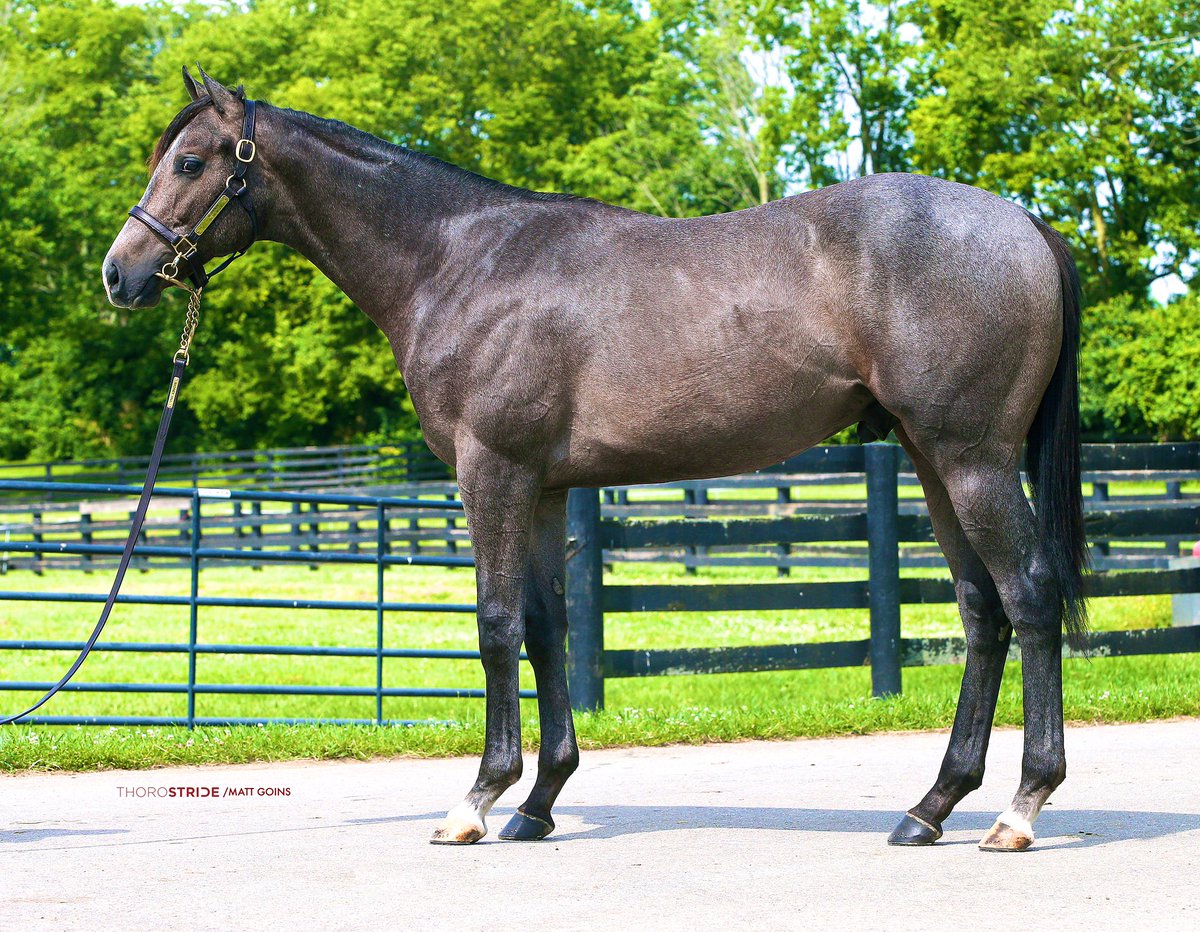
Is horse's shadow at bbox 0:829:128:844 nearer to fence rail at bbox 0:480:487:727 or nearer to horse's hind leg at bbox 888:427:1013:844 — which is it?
fence rail at bbox 0:480:487:727

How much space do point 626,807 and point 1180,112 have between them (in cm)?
3251

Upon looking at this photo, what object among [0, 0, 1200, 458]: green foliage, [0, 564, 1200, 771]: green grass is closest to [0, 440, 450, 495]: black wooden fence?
[0, 0, 1200, 458]: green foliage

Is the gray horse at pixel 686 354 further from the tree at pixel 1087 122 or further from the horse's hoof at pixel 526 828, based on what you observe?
the tree at pixel 1087 122

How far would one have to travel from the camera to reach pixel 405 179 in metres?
5.48

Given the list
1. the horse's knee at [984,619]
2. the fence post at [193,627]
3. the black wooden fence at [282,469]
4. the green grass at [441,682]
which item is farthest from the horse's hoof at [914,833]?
the black wooden fence at [282,469]

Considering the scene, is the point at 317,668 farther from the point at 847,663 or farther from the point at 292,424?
the point at 292,424

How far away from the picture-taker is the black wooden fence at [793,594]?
8352mm

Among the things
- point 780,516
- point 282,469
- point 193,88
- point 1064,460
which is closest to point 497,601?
point 1064,460

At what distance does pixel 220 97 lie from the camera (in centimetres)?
523

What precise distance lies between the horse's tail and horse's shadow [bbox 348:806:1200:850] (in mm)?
655

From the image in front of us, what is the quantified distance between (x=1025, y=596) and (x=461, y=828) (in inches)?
80.4

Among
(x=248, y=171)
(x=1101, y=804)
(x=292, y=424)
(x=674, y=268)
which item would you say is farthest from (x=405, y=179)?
(x=292, y=424)

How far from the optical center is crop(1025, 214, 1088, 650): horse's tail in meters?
5.07

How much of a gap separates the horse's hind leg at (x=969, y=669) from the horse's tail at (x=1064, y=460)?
0.82ft
